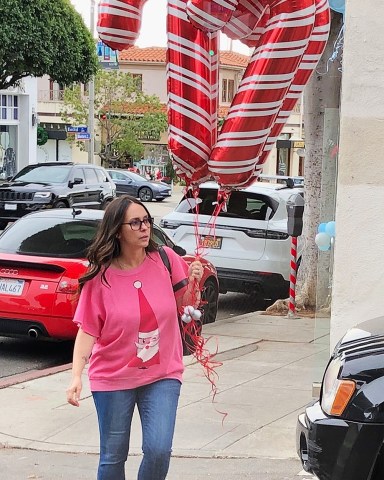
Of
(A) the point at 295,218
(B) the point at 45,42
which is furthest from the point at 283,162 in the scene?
(A) the point at 295,218

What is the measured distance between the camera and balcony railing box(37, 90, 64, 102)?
175 ft

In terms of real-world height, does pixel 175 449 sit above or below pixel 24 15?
below

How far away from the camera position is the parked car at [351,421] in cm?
399

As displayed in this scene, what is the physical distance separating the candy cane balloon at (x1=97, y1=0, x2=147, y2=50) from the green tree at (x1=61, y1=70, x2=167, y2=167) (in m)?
39.5

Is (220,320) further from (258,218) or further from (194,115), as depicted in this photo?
(194,115)

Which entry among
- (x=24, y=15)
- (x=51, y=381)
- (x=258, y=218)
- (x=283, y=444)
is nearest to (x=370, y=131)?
(x=283, y=444)

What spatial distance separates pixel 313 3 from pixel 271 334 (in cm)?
590

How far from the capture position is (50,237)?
9086 mm

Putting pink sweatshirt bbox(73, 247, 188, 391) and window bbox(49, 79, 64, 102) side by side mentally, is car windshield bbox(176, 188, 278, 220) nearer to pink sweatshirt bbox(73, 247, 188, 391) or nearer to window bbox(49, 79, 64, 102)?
pink sweatshirt bbox(73, 247, 188, 391)

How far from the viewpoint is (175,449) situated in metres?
6.01

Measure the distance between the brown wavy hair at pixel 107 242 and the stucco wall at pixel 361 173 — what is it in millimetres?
2553

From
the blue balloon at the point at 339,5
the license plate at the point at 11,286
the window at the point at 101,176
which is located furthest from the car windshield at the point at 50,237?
the window at the point at 101,176

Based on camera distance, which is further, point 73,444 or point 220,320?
point 220,320

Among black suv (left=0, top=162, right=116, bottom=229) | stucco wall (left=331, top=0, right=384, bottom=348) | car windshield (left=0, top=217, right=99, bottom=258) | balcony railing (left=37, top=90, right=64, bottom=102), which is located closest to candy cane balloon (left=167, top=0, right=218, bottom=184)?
stucco wall (left=331, top=0, right=384, bottom=348)
